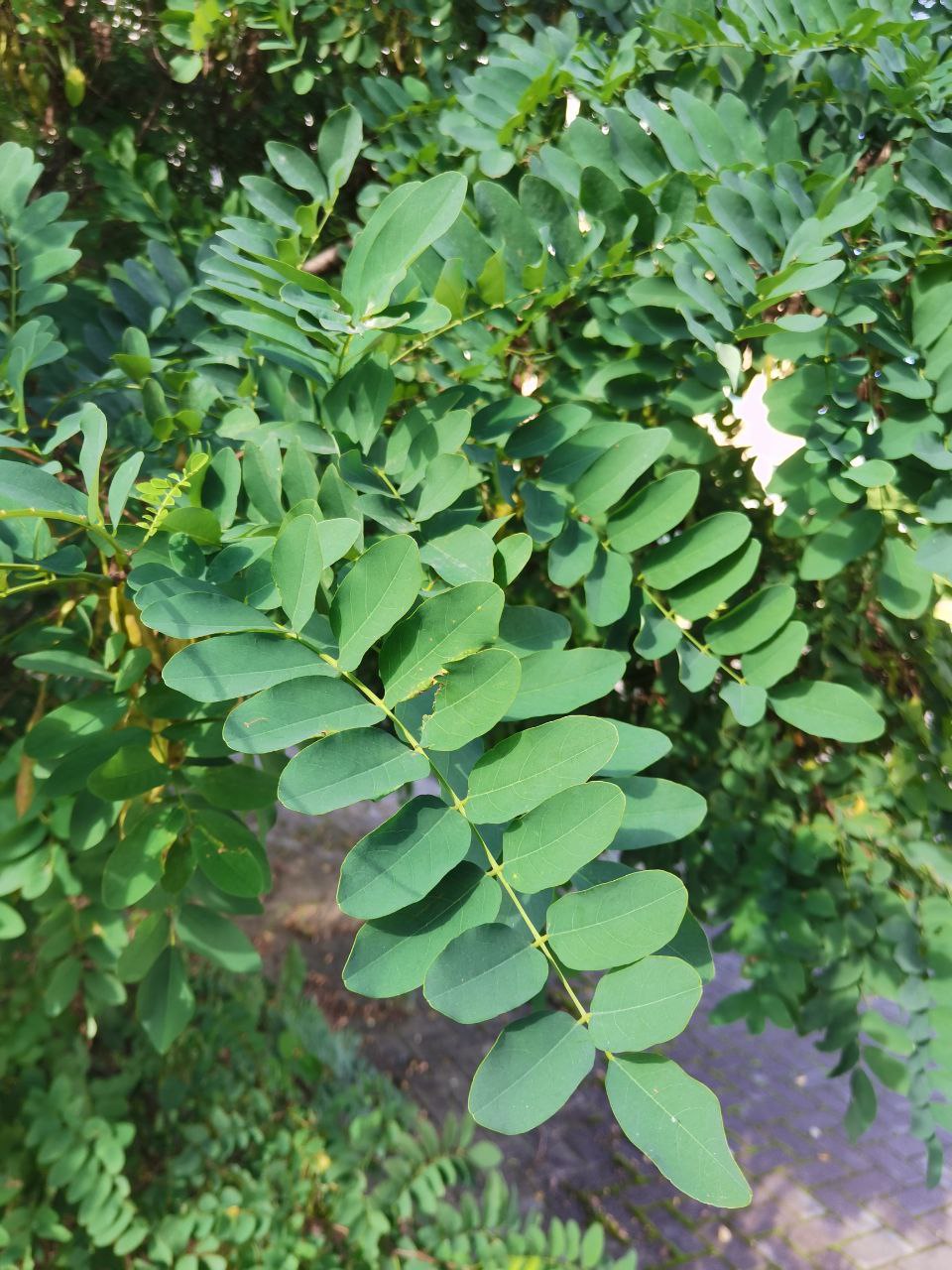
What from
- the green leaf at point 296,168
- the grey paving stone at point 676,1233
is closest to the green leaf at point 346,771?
the green leaf at point 296,168

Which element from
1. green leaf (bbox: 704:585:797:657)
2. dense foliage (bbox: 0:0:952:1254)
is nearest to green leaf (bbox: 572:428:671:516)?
dense foliage (bbox: 0:0:952:1254)

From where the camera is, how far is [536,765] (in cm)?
47

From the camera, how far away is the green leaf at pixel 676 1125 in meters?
0.38

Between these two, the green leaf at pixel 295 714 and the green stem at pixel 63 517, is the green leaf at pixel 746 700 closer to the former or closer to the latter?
the green leaf at pixel 295 714

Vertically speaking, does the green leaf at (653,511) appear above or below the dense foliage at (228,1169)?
above

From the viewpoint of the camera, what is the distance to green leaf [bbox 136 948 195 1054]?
87cm

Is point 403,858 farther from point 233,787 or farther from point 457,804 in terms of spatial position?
point 233,787

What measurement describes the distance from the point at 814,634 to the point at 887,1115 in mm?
2721

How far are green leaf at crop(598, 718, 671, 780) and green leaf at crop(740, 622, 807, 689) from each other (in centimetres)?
24

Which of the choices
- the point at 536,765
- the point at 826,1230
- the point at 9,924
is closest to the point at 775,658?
the point at 536,765

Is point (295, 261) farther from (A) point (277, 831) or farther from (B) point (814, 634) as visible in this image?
(A) point (277, 831)

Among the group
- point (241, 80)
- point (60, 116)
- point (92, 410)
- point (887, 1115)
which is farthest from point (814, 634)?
point (887, 1115)

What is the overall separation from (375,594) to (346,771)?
0.09 meters

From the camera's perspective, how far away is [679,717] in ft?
3.51
